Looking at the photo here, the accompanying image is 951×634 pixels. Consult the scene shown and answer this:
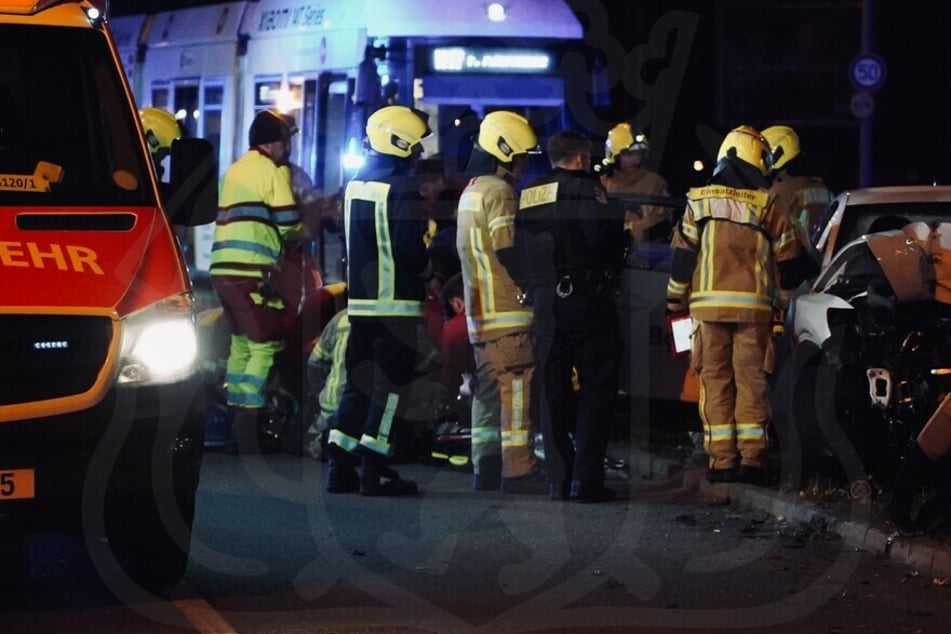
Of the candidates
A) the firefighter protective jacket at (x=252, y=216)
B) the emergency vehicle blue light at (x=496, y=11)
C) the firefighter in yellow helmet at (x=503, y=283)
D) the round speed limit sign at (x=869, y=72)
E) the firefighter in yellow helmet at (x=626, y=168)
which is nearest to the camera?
the firefighter in yellow helmet at (x=503, y=283)

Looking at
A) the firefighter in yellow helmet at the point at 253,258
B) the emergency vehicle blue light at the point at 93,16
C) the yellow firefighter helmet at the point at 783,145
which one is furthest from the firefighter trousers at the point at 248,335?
the emergency vehicle blue light at the point at 93,16

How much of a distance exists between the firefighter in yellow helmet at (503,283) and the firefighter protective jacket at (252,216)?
1658 mm

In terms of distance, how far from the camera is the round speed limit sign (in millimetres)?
19281

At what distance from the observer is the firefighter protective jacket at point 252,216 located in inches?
472

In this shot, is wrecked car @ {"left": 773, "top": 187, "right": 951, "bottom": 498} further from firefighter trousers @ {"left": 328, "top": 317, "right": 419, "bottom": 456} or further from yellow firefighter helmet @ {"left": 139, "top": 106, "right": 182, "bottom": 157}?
yellow firefighter helmet @ {"left": 139, "top": 106, "right": 182, "bottom": 157}

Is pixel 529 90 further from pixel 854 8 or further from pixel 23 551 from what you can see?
pixel 854 8

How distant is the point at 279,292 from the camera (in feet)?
40.3

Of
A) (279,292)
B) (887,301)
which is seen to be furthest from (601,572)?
(279,292)

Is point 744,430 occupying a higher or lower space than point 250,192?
lower

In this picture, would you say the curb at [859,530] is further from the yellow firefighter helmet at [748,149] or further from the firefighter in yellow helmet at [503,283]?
the yellow firefighter helmet at [748,149]

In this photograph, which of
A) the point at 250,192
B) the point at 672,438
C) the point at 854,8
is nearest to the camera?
the point at 250,192

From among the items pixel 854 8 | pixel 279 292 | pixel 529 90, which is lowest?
pixel 279 292

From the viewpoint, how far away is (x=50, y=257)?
23.6 ft

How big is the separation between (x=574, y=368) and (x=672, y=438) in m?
2.03
